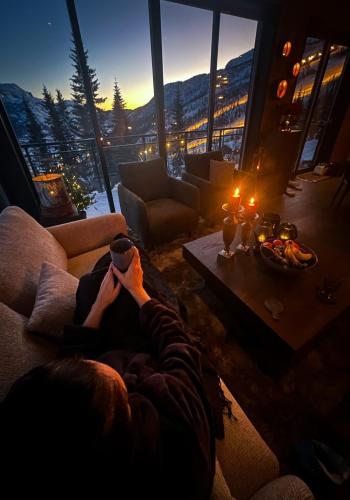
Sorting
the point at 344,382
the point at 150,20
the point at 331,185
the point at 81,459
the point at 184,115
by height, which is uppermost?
the point at 150,20

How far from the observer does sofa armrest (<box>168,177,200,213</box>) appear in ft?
7.52

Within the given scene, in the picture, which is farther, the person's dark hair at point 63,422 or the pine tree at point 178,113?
the pine tree at point 178,113

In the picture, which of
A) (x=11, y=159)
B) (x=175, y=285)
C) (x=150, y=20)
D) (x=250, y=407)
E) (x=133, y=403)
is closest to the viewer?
(x=133, y=403)

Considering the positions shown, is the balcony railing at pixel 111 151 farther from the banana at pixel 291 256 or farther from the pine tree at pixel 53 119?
the banana at pixel 291 256

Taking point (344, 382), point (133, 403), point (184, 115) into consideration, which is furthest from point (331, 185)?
point (133, 403)

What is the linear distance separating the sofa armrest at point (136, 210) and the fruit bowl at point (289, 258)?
1113 millimetres

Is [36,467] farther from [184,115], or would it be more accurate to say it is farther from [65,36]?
[184,115]

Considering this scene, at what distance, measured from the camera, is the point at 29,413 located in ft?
1.00

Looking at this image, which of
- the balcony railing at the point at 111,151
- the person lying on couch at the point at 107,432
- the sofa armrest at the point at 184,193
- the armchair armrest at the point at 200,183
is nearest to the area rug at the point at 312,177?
the balcony railing at the point at 111,151

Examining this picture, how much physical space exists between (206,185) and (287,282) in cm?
158

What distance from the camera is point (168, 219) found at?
2.13 metres

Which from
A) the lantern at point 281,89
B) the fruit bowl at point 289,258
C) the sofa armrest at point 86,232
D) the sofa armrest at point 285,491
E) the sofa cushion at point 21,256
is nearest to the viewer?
the sofa armrest at point 285,491

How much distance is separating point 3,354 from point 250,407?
1.13m

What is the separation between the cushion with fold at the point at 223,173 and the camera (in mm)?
Result: 2529
